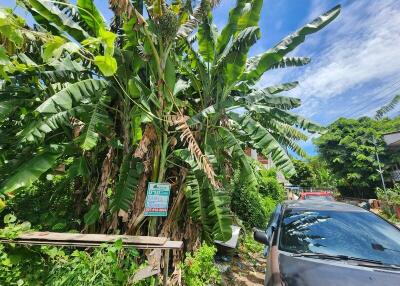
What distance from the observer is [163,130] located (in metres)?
4.89

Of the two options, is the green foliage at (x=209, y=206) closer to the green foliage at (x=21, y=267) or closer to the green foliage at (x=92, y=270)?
the green foliage at (x=92, y=270)

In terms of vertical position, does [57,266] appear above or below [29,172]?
below

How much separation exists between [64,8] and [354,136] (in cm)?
3248

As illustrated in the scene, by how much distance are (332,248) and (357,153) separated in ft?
98.0

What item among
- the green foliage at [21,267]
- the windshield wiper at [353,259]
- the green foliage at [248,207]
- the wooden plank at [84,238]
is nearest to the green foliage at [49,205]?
the green foliage at [21,267]

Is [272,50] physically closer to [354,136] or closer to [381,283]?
[381,283]

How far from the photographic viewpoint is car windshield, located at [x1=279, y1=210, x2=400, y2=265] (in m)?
3.20

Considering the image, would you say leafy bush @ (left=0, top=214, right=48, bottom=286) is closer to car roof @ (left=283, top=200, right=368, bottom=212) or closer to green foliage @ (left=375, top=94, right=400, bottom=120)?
car roof @ (left=283, top=200, right=368, bottom=212)

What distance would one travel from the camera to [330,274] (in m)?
2.66

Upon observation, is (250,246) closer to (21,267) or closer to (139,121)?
(139,121)

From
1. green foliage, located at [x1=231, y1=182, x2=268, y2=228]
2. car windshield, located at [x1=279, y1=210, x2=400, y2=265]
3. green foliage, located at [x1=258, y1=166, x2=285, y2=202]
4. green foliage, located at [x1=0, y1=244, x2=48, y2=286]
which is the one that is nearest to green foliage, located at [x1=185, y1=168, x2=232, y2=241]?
car windshield, located at [x1=279, y1=210, x2=400, y2=265]

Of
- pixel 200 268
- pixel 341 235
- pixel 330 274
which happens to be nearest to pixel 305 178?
pixel 200 268

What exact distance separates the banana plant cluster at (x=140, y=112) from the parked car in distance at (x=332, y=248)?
1.08 metres

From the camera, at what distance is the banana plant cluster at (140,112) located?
4.52m
